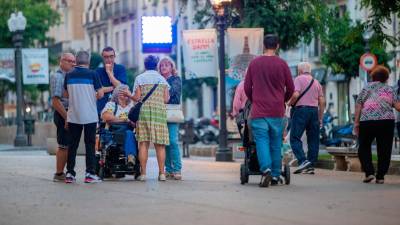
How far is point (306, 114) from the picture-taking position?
62.7 feet

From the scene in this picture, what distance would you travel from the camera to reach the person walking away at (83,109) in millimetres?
16109

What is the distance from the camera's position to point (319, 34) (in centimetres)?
3831

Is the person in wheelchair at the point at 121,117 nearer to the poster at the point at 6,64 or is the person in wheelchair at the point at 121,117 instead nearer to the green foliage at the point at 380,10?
the green foliage at the point at 380,10

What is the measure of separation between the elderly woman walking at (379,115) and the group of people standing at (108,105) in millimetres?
2396

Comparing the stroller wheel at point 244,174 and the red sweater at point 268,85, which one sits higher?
the red sweater at point 268,85

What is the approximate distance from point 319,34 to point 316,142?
19.2m

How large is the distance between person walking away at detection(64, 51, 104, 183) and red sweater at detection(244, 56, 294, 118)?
80.2 inches

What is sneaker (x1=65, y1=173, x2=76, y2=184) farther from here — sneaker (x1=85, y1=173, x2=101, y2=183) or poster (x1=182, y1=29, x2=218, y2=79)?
poster (x1=182, y1=29, x2=218, y2=79)

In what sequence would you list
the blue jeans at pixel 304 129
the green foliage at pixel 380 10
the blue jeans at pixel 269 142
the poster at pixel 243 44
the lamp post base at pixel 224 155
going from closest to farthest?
the blue jeans at pixel 269 142 → the blue jeans at pixel 304 129 → the green foliage at pixel 380 10 → the lamp post base at pixel 224 155 → the poster at pixel 243 44

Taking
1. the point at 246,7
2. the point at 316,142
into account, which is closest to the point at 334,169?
the point at 316,142

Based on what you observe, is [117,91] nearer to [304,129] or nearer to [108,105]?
[108,105]

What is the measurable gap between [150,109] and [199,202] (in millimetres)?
3942

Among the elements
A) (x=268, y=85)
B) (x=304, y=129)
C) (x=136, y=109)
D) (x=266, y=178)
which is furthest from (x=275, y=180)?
(x=304, y=129)

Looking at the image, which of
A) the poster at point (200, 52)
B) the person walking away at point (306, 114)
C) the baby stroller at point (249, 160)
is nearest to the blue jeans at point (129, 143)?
the baby stroller at point (249, 160)
